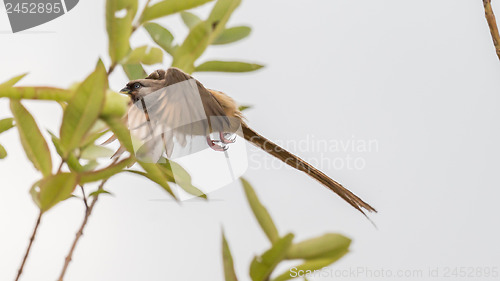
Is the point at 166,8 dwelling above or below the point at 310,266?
above

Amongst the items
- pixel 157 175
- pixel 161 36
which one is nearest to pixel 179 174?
pixel 157 175

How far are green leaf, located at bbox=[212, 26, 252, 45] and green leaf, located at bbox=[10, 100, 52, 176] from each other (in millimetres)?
121

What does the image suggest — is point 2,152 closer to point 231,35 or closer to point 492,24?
point 231,35

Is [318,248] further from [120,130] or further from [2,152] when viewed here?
[2,152]

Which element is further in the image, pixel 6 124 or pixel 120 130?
pixel 6 124

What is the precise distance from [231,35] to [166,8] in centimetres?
6

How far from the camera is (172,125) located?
0.26 metres

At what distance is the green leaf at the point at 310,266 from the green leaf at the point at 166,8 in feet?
0.43

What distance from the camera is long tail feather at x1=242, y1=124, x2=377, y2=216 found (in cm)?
29

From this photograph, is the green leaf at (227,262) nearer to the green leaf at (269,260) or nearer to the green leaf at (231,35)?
the green leaf at (269,260)

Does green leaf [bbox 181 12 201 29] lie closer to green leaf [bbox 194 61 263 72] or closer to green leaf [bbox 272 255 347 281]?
green leaf [bbox 194 61 263 72]

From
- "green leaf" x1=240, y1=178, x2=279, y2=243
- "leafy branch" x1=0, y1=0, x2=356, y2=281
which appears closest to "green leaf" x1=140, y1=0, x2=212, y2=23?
"leafy branch" x1=0, y1=0, x2=356, y2=281

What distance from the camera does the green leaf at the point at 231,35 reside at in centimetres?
32

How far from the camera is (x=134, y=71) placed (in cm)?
34
